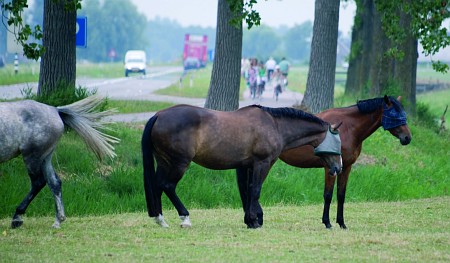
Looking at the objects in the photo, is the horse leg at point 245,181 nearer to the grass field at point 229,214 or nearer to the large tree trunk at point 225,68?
the grass field at point 229,214

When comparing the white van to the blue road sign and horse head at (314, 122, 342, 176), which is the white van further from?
horse head at (314, 122, 342, 176)

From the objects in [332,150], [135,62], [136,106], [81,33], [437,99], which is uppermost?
[81,33]

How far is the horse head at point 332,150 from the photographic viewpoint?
14.3 m

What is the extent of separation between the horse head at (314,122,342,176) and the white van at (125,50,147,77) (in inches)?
2707

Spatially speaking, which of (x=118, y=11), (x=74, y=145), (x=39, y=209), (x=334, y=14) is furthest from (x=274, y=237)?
(x=118, y=11)

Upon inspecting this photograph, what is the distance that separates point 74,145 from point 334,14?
30.8 ft

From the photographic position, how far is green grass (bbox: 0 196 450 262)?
11273 millimetres

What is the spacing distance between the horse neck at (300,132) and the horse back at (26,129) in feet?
9.62

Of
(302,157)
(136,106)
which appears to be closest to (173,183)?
(302,157)

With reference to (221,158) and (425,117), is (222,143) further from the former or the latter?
(425,117)

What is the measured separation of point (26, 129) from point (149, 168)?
1582 mm

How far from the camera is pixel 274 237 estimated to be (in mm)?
12945

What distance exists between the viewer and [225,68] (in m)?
24.3

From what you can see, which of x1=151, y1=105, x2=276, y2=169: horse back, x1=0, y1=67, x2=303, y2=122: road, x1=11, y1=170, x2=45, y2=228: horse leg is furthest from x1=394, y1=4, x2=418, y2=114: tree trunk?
x1=11, y1=170, x2=45, y2=228: horse leg
